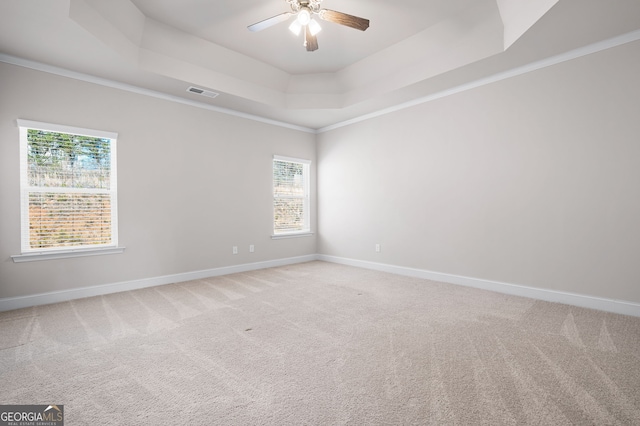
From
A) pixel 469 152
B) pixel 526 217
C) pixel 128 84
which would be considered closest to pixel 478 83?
pixel 469 152

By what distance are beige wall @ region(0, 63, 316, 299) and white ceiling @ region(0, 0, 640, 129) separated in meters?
0.31

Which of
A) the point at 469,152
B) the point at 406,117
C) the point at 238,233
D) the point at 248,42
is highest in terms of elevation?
the point at 248,42

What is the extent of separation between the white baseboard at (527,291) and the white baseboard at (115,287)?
2.26 m

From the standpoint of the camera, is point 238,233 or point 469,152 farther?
point 238,233

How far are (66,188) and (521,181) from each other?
5492 mm

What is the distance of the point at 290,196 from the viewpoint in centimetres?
595

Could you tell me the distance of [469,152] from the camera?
4129 millimetres

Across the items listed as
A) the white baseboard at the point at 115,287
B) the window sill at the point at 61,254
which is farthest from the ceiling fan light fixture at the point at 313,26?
the white baseboard at the point at 115,287

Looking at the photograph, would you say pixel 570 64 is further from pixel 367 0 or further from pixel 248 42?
pixel 248 42

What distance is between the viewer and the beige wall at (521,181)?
306cm

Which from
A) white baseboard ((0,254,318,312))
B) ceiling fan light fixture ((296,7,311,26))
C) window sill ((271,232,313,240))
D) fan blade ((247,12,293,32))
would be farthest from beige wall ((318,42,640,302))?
fan blade ((247,12,293,32))

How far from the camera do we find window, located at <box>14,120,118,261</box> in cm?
339

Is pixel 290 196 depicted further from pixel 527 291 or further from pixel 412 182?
pixel 527 291

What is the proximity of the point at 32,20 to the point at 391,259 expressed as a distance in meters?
5.09
